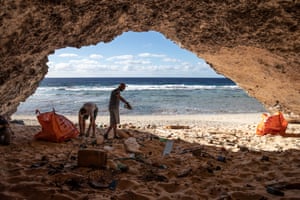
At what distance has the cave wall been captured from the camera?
13.5 ft

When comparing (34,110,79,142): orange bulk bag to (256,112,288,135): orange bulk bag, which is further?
(256,112,288,135): orange bulk bag

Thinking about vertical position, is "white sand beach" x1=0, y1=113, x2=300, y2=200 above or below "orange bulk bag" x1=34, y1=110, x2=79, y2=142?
below

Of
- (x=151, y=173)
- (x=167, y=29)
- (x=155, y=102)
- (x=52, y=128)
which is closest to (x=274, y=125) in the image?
(x=167, y=29)

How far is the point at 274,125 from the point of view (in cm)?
846

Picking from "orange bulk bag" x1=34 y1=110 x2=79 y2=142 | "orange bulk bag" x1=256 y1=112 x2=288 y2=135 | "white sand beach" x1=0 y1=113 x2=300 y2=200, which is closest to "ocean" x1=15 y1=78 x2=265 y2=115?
"orange bulk bag" x1=256 y1=112 x2=288 y2=135

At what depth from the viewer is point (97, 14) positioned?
4.95m

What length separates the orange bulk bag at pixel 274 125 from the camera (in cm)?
844

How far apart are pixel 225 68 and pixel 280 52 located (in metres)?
3.14

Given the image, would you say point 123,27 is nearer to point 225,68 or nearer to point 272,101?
point 225,68

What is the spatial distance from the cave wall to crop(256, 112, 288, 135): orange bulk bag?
43.5 inches

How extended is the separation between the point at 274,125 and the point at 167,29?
4776mm

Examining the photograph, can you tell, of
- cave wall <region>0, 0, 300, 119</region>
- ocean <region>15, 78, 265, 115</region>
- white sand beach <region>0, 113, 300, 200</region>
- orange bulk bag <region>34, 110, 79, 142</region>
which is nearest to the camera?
white sand beach <region>0, 113, 300, 200</region>

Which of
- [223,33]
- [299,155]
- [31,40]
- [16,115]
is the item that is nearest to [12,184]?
[31,40]

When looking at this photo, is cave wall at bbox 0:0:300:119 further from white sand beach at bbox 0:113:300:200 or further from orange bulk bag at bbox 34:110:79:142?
white sand beach at bbox 0:113:300:200
